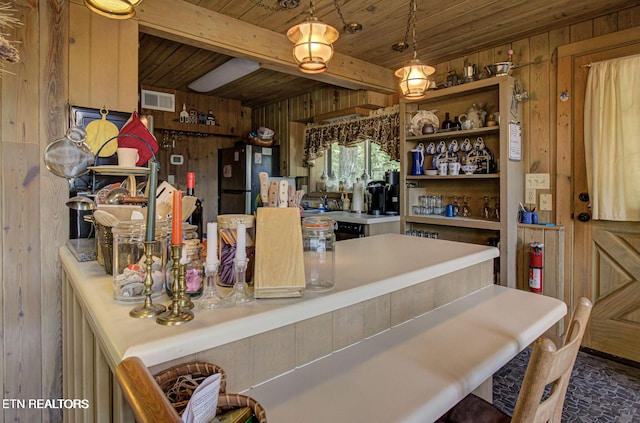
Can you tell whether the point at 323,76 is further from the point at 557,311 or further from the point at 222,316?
the point at 222,316

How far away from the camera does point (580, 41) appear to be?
277 centimetres

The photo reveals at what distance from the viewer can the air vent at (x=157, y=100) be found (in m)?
4.48

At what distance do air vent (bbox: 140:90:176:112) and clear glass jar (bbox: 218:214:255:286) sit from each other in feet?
13.4

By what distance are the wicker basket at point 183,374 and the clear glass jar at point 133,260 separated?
27 cm

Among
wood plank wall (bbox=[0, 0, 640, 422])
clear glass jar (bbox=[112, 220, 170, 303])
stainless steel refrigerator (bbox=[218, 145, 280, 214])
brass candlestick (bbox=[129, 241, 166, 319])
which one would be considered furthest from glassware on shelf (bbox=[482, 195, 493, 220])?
wood plank wall (bbox=[0, 0, 640, 422])

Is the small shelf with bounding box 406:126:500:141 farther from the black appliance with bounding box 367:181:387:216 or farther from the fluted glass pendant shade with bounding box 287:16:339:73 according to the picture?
the fluted glass pendant shade with bounding box 287:16:339:73

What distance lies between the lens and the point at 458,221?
324cm

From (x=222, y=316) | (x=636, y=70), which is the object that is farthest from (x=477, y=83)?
(x=222, y=316)

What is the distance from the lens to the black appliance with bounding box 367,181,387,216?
13.3 ft

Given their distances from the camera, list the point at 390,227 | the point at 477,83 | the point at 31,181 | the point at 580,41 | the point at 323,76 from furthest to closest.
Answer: the point at 390,227 < the point at 323,76 < the point at 477,83 < the point at 580,41 < the point at 31,181

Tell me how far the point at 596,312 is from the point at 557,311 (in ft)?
5.47

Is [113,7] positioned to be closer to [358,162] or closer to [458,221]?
[458,221]

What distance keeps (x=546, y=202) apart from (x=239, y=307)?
2.92m
